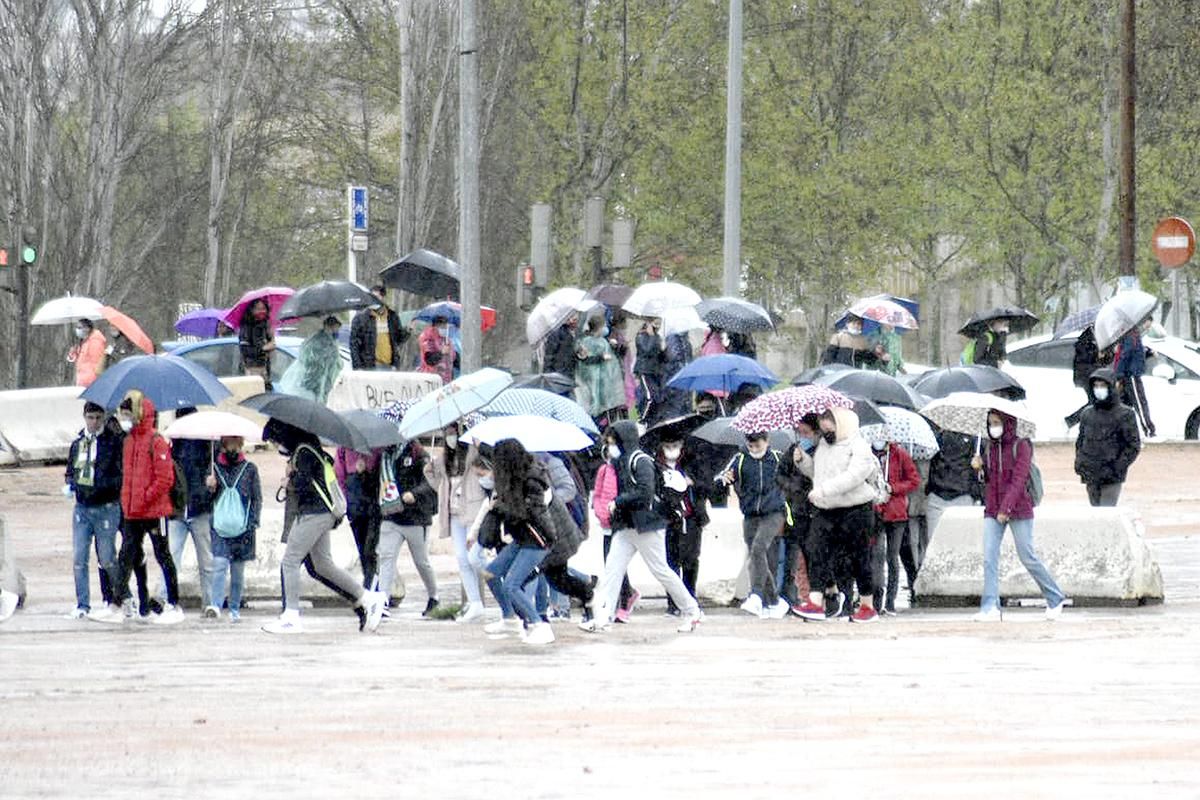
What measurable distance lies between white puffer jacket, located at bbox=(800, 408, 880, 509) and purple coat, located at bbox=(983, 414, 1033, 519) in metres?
0.92

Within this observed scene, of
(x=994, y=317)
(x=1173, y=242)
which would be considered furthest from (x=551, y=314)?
(x=1173, y=242)

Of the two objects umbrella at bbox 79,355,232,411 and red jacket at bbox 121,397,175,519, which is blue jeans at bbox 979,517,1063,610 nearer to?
umbrella at bbox 79,355,232,411

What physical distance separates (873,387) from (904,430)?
2.40 feet

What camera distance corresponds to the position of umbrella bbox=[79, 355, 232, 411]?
16891 mm

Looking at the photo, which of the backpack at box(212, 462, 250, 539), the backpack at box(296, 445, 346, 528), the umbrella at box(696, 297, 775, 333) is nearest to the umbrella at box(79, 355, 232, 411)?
the backpack at box(212, 462, 250, 539)

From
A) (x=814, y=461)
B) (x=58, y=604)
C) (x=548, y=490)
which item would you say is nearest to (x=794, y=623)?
(x=814, y=461)

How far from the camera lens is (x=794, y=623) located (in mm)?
16891

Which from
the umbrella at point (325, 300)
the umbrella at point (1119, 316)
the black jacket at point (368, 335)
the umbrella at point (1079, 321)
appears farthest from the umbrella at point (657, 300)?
the umbrella at point (1079, 321)

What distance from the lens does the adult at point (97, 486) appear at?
16875mm

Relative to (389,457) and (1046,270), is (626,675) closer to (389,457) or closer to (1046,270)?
(389,457)

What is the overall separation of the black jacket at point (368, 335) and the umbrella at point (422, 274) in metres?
0.30

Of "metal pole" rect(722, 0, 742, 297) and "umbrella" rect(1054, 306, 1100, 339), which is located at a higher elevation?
"metal pole" rect(722, 0, 742, 297)

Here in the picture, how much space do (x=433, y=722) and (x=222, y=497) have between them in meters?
5.98

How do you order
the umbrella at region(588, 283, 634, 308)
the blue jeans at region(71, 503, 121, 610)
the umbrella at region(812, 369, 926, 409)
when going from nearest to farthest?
the blue jeans at region(71, 503, 121, 610)
the umbrella at region(812, 369, 926, 409)
the umbrella at region(588, 283, 634, 308)
